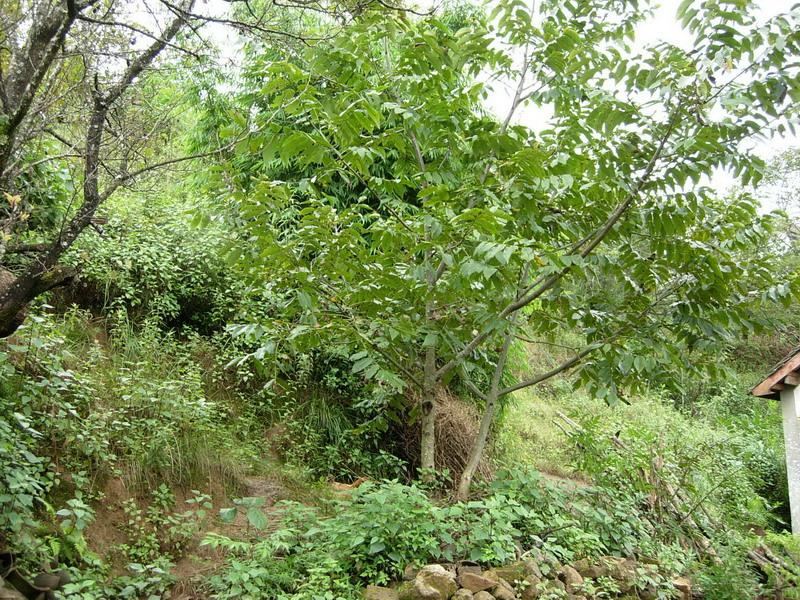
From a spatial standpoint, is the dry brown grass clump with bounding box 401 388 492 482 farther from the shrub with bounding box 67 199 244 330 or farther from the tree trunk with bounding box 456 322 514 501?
the shrub with bounding box 67 199 244 330

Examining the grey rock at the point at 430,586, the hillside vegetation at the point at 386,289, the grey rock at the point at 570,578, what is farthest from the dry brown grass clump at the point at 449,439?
the grey rock at the point at 430,586

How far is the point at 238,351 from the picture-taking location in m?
6.13

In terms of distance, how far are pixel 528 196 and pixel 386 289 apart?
46.2 inches

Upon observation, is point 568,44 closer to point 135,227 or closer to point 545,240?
point 545,240

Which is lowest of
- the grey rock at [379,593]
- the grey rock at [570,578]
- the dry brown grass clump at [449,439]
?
the grey rock at [379,593]

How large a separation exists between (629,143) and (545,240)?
0.89 m

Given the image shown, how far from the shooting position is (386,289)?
13.6 feet

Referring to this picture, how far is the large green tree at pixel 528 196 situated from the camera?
10.9 feet

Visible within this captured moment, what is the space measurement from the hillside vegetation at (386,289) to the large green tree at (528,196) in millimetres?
25

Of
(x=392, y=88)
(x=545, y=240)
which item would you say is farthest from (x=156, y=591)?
(x=392, y=88)

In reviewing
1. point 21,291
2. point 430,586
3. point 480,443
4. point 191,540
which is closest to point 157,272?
point 191,540

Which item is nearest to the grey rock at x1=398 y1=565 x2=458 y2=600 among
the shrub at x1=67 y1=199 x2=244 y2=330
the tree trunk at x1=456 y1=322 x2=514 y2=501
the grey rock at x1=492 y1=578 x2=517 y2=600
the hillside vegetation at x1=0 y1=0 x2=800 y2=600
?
the hillside vegetation at x1=0 y1=0 x2=800 y2=600

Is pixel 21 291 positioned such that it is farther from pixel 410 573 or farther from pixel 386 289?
pixel 410 573

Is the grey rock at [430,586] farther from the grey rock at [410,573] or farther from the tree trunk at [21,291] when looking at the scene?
the tree trunk at [21,291]
